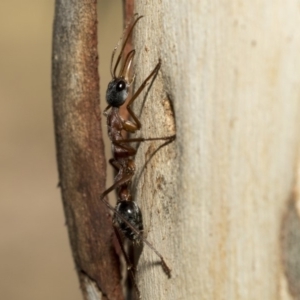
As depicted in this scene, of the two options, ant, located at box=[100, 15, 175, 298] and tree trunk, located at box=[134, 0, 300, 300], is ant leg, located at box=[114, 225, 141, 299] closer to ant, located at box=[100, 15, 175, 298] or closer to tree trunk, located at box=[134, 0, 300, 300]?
ant, located at box=[100, 15, 175, 298]

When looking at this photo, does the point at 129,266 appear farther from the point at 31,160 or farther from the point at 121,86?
the point at 31,160

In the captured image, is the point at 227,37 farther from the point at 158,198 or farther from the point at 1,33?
the point at 1,33

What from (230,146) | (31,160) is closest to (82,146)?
(230,146)

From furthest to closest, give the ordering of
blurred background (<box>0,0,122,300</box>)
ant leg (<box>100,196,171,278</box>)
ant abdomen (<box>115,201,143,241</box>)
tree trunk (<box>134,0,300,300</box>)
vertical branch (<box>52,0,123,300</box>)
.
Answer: blurred background (<box>0,0,122,300</box>) < vertical branch (<box>52,0,123,300</box>) < ant abdomen (<box>115,201,143,241</box>) < ant leg (<box>100,196,171,278</box>) < tree trunk (<box>134,0,300,300</box>)

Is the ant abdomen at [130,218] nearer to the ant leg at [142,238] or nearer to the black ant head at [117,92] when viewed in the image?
the ant leg at [142,238]

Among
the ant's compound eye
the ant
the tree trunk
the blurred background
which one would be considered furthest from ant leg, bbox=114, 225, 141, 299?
the blurred background

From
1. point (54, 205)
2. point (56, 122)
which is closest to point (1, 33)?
point (54, 205)
